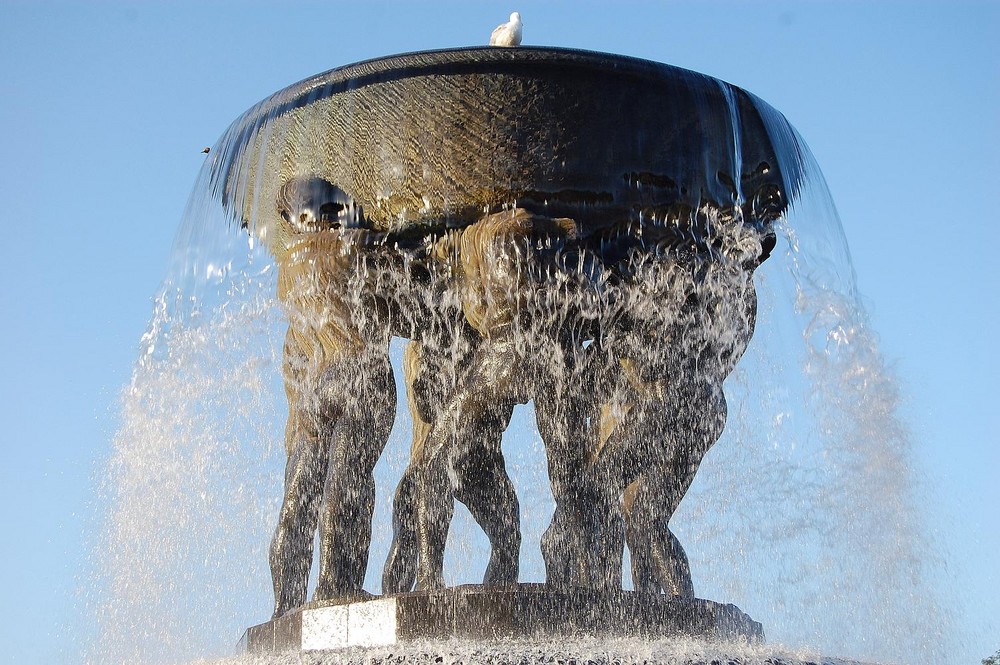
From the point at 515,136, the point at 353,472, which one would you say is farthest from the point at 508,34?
the point at 353,472

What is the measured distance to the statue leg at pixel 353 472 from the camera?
9328 millimetres

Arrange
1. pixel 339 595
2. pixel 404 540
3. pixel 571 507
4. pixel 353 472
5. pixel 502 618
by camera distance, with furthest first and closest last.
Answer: pixel 404 540 < pixel 353 472 < pixel 339 595 < pixel 571 507 < pixel 502 618

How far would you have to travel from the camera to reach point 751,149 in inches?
402

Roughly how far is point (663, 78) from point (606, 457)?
2384 millimetres

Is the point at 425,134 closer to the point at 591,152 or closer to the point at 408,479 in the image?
the point at 591,152

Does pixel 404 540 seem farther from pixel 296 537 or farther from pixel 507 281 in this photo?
pixel 507 281

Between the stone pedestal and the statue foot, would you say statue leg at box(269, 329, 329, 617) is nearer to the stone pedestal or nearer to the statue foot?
the statue foot

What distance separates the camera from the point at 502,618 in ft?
26.3

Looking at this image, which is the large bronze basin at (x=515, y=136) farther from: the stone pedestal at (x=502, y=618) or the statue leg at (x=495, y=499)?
the stone pedestal at (x=502, y=618)

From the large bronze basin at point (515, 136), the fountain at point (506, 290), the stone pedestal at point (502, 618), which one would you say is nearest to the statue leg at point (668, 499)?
the fountain at point (506, 290)

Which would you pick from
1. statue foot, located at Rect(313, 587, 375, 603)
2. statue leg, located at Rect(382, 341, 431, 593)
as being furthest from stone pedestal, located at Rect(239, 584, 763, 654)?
statue leg, located at Rect(382, 341, 431, 593)

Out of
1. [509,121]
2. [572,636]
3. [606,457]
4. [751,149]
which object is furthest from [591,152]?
[572,636]

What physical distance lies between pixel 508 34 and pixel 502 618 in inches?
159

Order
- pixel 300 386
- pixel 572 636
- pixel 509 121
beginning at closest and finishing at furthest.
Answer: pixel 572 636, pixel 509 121, pixel 300 386
